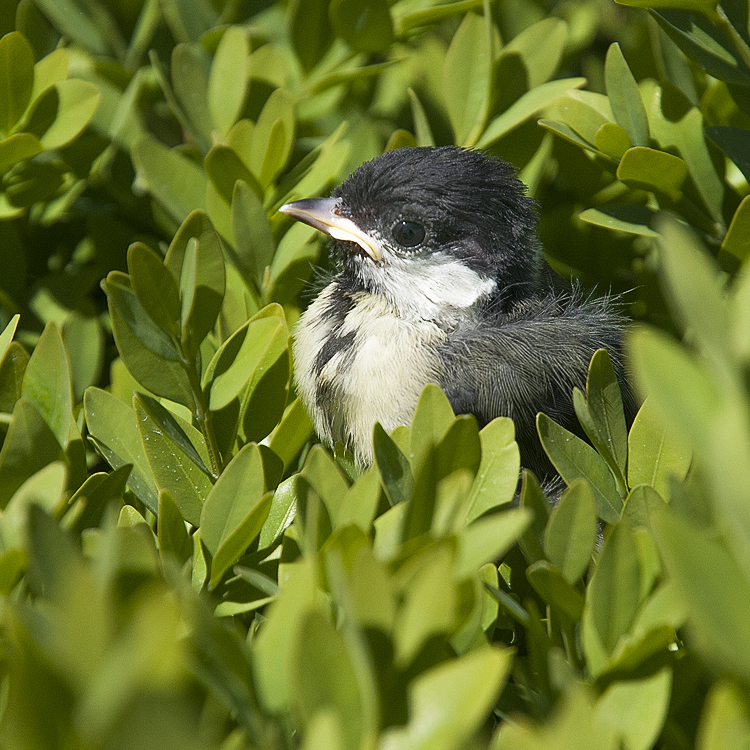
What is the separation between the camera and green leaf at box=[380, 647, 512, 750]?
622 mm

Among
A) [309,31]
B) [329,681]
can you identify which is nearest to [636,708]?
[329,681]

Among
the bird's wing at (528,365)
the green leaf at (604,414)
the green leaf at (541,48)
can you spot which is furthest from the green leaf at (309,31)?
the green leaf at (604,414)

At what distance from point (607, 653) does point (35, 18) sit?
1801 millimetres

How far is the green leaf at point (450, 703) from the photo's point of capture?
0.62 m

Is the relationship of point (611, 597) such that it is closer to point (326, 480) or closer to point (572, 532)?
point (572, 532)

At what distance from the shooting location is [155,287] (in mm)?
1155

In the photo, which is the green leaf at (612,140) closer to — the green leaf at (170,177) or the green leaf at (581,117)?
the green leaf at (581,117)

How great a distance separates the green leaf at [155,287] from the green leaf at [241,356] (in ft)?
0.28

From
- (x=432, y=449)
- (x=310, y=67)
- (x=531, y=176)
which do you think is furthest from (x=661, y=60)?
(x=432, y=449)

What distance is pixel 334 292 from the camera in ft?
7.55

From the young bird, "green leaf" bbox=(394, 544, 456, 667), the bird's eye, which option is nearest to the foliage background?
"green leaf" bbox=(394, 544, 456, 667)

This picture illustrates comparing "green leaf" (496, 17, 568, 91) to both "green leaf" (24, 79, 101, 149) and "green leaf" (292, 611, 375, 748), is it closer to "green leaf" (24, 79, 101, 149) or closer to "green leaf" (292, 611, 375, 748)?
"green leaf" (24, 79, 101, 149)

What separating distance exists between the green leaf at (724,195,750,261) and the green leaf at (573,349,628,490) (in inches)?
20.6

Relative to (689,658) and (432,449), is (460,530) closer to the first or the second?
(432,449)
